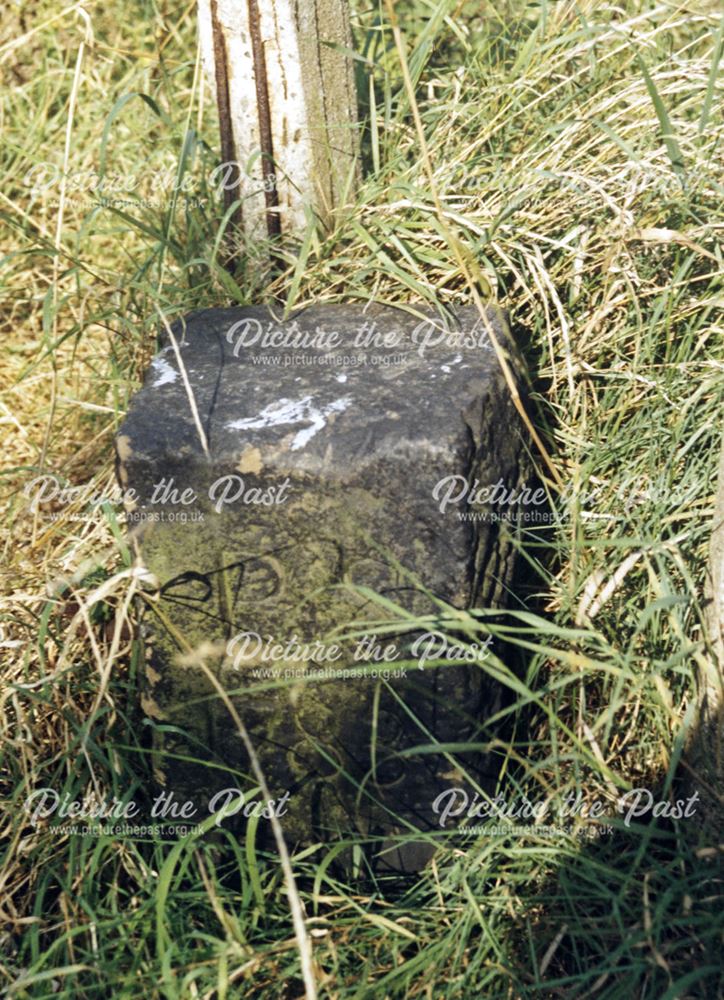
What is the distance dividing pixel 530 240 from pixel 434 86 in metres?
0.71

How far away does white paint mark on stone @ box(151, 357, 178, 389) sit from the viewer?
182cm

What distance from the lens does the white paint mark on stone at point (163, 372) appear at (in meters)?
1.82

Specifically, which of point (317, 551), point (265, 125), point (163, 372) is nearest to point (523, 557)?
point (317, 551)

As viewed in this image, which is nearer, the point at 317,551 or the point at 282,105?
the point at 317,551

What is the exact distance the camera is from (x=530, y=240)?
213 cm

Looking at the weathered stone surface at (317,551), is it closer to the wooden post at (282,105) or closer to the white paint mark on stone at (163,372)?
the white paint mark on stone at (163,372)

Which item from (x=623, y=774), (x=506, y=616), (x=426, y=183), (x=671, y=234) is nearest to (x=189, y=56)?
(x=426, y=183)

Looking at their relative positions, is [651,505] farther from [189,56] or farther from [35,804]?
[189,56]

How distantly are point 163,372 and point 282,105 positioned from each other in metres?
0.72

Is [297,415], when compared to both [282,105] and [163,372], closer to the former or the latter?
[163,372]

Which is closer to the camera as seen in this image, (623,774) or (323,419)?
(323,419)

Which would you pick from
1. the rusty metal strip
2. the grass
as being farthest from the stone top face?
the rusty metal strip

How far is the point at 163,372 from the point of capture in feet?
6.06

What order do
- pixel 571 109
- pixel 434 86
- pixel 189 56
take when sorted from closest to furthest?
pixel 571 109 → pixel 434 86 → pixel 189 56
